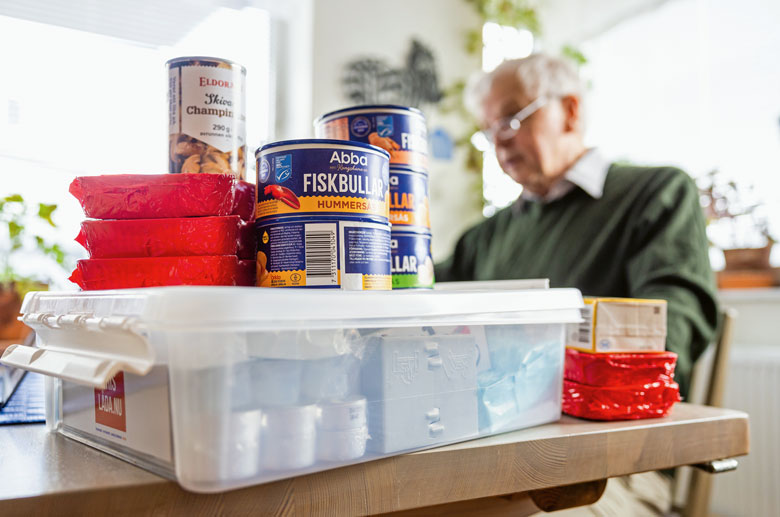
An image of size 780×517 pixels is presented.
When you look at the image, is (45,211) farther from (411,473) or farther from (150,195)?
(411,473)

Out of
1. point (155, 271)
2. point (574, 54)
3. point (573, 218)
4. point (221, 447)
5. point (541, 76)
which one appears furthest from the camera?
point (574, 54)

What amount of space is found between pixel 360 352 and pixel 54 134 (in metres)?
1.92

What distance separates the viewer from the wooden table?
1.21 ft

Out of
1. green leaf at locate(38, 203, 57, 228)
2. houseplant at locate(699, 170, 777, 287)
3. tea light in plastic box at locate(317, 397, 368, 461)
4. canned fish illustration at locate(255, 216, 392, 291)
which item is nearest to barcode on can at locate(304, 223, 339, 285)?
canned fish illustration at locate(255, 216, 392, 291)

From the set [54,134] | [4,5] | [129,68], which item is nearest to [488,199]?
[129,68]

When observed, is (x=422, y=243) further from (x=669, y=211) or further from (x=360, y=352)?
(x=669, y=211)

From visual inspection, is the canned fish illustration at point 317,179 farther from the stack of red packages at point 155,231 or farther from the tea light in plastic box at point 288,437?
the tea light in plastic box at point 288,437

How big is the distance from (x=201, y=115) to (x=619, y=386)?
48 centimetres

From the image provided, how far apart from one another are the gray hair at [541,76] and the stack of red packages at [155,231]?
1497mm

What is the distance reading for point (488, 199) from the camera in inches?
109

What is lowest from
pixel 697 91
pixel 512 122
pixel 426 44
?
pixel 512 122

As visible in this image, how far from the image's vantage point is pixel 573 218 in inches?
66.5

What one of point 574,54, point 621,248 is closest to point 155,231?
point 621,248

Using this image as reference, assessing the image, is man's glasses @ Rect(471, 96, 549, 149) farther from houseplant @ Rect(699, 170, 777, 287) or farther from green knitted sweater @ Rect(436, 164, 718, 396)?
houseplant @ Rect(699, 170, 777, 287)
